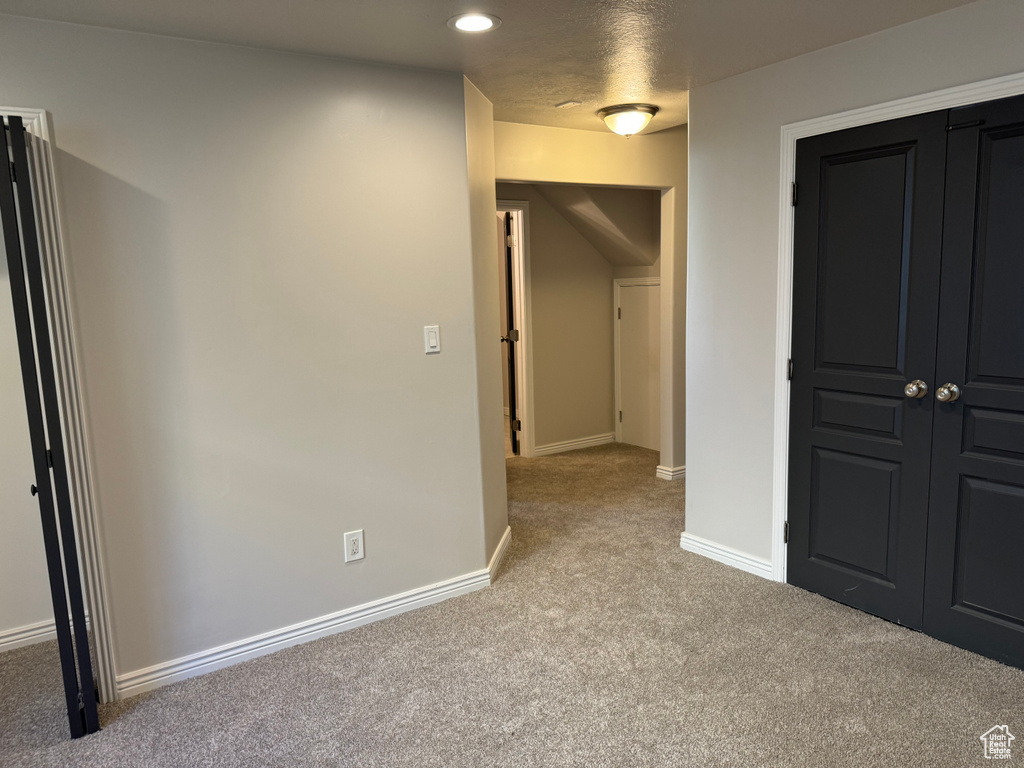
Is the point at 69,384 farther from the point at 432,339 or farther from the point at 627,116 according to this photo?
the point at 627,116

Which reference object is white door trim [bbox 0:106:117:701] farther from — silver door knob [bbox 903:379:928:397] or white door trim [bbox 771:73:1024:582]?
silver door knob [bbox 903:379:928:397]

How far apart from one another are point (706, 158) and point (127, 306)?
247 centimetres

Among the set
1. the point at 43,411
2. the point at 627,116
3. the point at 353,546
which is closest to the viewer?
the point at 43,411

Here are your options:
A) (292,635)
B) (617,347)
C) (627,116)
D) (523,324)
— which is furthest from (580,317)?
(292,635)

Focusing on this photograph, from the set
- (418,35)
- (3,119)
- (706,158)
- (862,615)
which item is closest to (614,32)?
(418,35)

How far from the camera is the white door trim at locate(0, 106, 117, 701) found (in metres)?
2.10

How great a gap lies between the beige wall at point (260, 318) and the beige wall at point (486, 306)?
43mm

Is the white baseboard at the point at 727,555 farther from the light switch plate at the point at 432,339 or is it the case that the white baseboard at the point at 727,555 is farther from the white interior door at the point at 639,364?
the white interior door at the point at 639,364

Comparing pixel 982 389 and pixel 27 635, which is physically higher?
pixel 982 389

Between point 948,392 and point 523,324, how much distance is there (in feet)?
10.3

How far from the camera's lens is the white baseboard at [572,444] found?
5.44 metres

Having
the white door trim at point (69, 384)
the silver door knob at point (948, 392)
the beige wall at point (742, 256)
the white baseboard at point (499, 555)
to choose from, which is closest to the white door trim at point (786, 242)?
the beige wall at point (742, 256)

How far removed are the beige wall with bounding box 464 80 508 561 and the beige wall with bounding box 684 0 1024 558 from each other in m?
0.95

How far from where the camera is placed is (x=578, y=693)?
2.31 meters
